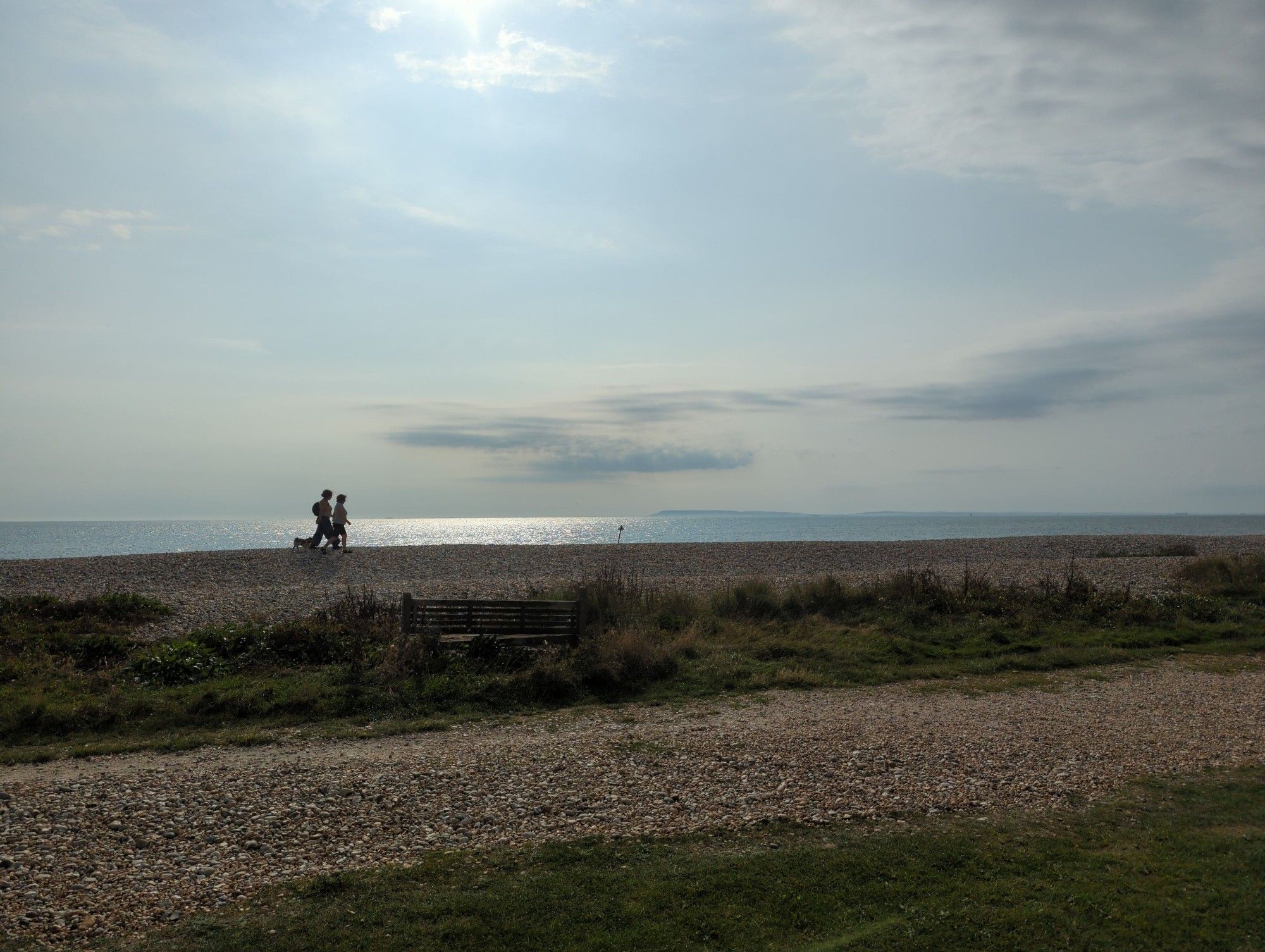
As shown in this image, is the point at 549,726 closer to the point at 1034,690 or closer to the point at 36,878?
the point at 36,878

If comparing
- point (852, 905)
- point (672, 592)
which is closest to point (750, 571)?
point (672, 592)

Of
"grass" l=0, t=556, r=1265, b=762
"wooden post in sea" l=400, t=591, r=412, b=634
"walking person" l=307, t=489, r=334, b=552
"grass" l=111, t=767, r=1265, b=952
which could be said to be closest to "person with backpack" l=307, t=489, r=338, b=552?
"walking person" l=307, t=489, r=334, b=552

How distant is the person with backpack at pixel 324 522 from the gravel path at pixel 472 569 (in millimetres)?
766

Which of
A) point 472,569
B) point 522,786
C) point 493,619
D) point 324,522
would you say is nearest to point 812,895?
point 522,786

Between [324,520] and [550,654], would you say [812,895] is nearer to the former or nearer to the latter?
[550,654]

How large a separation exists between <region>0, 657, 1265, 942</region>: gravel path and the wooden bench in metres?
2.61

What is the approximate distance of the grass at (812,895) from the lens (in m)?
4.90

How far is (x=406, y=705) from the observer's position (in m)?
10.5

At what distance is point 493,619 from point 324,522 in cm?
1817

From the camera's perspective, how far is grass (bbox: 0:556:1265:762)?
9.99 meters

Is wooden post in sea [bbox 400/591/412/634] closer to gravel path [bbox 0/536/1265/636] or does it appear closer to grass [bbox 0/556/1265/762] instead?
grass [bbox 0/556/1265/762]

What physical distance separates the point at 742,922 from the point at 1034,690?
8.05 meters

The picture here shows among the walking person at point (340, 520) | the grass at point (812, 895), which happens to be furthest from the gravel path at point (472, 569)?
the grass at point (812, 895)

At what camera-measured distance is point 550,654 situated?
480 inches
